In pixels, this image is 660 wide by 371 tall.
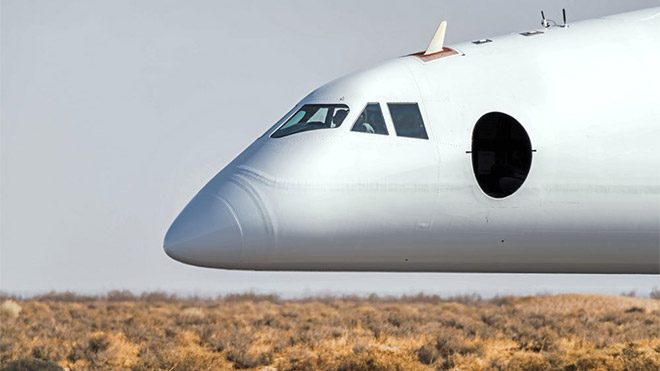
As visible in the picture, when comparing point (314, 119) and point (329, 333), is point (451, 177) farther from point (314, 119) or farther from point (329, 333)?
point (329, 333)

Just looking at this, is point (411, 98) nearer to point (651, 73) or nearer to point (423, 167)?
point (423, 167)

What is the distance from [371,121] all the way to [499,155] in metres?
2.43

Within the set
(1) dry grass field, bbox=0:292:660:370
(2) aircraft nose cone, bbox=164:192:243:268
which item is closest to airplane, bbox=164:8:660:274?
(2) aircraft nose cone, bbox=164:192:243:268

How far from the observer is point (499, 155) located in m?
21.6

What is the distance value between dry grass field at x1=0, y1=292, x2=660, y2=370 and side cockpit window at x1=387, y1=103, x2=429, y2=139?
65.4 ft

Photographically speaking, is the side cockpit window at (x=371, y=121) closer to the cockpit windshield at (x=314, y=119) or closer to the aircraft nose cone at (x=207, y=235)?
the cockpit windshield at (x=314, y=119)

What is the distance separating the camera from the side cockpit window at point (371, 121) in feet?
65.2

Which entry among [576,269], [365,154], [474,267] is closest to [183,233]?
[365,154]

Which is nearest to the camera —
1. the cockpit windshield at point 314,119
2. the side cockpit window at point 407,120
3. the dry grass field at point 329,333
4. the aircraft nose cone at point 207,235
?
the aircraft nose cone at point 207,235

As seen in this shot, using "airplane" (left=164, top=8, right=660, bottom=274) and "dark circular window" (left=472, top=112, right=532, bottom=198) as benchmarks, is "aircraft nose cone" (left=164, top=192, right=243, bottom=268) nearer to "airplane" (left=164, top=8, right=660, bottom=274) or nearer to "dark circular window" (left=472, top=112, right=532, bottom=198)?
"airplane" (left=164, top=8, right=660, bottom=274)

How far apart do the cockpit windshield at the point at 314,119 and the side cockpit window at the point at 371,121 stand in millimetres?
214

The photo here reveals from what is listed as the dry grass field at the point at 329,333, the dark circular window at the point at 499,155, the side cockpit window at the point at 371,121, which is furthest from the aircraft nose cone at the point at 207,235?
the dry grass field at the point at 329,333

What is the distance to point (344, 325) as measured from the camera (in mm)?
55156

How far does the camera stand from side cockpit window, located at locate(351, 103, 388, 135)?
65.2ft
